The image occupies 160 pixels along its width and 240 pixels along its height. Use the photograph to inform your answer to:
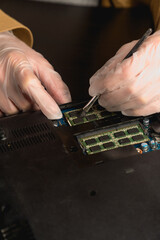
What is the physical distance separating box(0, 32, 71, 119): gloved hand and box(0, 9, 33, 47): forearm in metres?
0.10

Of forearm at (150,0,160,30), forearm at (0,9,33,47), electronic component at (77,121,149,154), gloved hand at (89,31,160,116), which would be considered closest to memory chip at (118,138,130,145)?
electronic component at (77,121,149,154)

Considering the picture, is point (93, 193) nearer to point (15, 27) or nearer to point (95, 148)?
point (95, 148)

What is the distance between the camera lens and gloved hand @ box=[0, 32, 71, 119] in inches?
42.8

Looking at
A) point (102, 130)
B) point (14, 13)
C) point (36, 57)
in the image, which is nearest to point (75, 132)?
point (102, 130)

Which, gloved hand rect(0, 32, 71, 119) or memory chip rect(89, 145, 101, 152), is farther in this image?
gloved hand rect(0, 32, 71, 119)

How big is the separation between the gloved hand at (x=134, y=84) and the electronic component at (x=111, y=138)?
7 centimetres

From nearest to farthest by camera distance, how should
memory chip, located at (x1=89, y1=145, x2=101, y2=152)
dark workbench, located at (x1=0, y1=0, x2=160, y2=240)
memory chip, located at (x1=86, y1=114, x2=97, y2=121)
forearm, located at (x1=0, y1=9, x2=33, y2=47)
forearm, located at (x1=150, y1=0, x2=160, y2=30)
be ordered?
dark workbench, located at (x1=0, y1=0, x2=160, y2=240)
memory chip, located at (x1=89, y1=145, x2=101, y2=152)
memory chip, located at (x1=86, y1=114, x2=97, y2=121)
forearm, located at (x1=0, y1=9, x2=33, y2=47)
forearm, located at (x1=150, y1=0, x2=160, y2=30)

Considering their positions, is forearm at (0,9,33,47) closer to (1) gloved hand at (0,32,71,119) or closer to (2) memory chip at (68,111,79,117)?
(1) gloved hand at (0,32,71,119)

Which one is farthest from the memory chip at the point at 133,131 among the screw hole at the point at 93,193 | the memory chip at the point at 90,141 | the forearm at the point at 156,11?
the forearm at the point at 156,11

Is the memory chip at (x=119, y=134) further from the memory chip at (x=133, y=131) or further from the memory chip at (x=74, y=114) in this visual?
the memory chip at (x=74, y=114)

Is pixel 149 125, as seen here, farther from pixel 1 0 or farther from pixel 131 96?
pixel 1 0

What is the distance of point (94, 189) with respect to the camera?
82 cm

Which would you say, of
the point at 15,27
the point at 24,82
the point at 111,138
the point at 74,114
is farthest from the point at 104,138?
the point at 15,27

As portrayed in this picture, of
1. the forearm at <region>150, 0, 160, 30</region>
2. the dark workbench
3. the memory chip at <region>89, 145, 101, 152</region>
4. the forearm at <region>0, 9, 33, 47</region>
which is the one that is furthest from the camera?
the forearm at <region>150, 0, 160, 30</region>
